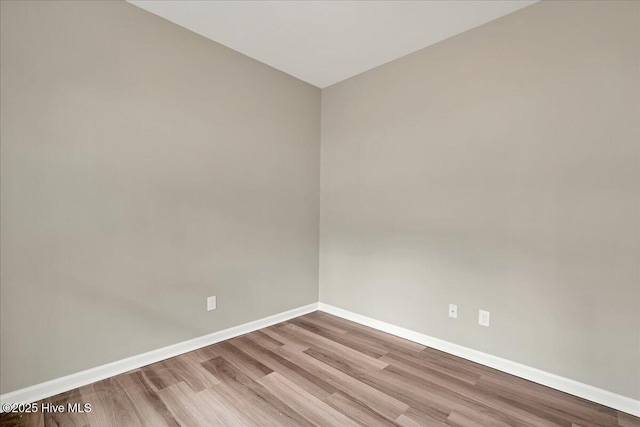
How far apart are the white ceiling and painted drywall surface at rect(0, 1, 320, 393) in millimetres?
202

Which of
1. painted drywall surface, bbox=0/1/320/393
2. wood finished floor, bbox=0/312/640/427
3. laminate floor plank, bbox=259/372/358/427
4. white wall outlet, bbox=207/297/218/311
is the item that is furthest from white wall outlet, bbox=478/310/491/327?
white wall outlet, bbox=207/297/218/311

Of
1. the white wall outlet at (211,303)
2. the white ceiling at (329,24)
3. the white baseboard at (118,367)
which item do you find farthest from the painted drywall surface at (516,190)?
the white wall outlet at (211,303)

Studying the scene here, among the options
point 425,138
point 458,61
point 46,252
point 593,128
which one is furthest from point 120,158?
point 593,128

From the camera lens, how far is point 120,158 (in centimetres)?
209

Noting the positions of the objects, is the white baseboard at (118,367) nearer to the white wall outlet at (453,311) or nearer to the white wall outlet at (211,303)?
the white wall outlet at (211,303)

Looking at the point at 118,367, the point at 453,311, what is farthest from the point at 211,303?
the point at 453,311

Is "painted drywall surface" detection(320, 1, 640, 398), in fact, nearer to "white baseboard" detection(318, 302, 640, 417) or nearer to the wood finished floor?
"white baseboard" detection(318, 302, 640, 417)

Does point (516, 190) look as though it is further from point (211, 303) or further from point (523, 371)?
point (211, 303)

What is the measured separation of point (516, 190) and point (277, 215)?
2.08m

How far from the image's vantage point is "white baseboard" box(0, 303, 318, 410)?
1.77 m

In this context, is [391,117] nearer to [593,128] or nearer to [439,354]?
[593,128]

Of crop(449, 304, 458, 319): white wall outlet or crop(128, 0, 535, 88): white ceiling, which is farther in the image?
crop(449, 304, 458, 319): white wall outlet

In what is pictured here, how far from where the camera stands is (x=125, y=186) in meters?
2.11

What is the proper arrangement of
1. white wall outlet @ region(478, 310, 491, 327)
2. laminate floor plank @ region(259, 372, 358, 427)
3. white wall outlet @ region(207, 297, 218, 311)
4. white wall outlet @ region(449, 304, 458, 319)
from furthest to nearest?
white wall outlet @ region(207, 297, 218, 311)
white wall outlet @ region(449, 304, 458, 319)
white wall outlet @ region(478, 310, 491, 327)
laminate floor plank @ region(259, 372, 358, 427)
